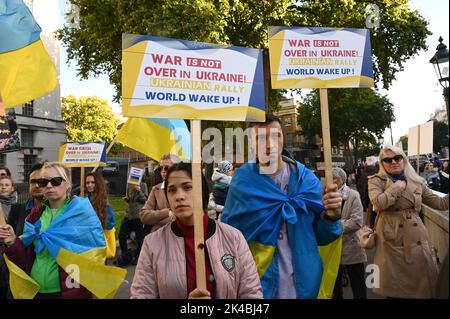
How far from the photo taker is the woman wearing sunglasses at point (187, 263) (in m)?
2.47

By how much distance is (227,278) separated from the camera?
99.8 inches

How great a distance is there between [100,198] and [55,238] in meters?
3.44

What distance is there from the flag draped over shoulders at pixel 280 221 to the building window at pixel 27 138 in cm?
3107

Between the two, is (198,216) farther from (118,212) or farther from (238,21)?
(118,212)

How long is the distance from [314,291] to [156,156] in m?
3.35

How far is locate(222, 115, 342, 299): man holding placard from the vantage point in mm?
2988

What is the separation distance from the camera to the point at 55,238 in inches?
128

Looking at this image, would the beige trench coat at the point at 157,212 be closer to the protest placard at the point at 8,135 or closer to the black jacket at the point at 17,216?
the black jacket at the point at 17,216

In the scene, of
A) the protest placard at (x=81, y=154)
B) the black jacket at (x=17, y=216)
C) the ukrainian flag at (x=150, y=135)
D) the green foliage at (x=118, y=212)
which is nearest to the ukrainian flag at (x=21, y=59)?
the black jacket at (x=17, y=216)

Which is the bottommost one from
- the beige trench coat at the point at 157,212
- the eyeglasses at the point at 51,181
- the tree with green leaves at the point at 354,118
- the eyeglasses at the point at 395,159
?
the beige trench coat at the point at 157,212

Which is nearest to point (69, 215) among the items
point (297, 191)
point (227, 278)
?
point (227, 278)

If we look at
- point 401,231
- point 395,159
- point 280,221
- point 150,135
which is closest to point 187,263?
point 280,221

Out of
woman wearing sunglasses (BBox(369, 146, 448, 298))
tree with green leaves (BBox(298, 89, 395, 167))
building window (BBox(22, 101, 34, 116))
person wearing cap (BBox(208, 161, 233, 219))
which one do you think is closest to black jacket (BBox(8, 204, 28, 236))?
person wearing cap (BBox(208, 161, 233, 219))

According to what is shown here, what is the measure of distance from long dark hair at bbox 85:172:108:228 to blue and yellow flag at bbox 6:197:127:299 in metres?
2.98
